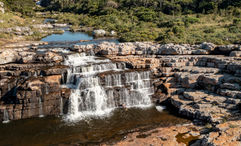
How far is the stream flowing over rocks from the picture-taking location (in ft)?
66.3

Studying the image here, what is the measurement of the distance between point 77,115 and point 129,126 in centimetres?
567

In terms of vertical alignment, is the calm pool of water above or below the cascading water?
below

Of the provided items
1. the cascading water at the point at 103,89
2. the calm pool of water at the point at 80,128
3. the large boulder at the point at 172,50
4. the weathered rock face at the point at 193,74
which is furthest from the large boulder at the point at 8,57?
the large boulder at the point at 172,50

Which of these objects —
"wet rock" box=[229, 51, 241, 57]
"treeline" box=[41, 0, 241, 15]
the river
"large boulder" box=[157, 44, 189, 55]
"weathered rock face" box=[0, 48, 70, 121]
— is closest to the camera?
the river

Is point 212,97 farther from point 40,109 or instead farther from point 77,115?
point 40,109

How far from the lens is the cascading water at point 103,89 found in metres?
22.1

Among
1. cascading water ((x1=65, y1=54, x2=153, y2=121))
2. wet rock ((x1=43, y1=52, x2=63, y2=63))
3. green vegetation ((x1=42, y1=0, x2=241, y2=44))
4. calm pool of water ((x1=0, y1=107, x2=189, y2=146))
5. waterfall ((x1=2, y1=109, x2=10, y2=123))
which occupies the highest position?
green vegetation ((x1=42, y1=0, x2=241, y2=44))

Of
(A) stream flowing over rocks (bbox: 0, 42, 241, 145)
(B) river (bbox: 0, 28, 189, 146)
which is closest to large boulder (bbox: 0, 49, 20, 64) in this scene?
(A) stream flowing over rocks (bbox: 0, 42, 241, 145)

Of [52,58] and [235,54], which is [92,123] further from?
[235,54]

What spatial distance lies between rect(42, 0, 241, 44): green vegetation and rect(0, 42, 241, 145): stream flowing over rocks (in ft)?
38.5

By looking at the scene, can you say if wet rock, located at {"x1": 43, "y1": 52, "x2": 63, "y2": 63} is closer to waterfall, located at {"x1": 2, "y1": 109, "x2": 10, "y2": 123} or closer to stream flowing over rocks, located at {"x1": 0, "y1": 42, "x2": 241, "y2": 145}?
stream flowing over rocks, located at {"x1": 0, "y1": 42, "x2": 241, "y2": 145}

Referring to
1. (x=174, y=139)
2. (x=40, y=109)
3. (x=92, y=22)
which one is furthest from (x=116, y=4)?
(x=174, y=139)

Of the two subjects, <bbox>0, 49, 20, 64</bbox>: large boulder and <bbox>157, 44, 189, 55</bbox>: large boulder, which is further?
<bbox>157, 44, 189, 55</bbox>: large boulder

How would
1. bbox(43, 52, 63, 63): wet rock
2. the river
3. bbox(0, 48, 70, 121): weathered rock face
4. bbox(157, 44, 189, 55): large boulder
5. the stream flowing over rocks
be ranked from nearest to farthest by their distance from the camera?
the river < the stream flowing over rocks < bbox(0, 48, 70, 121): weathered rock face < bbox(43, 52, 63, 63): wet rock < bbox(157, 44, 189, 55): large boulder
